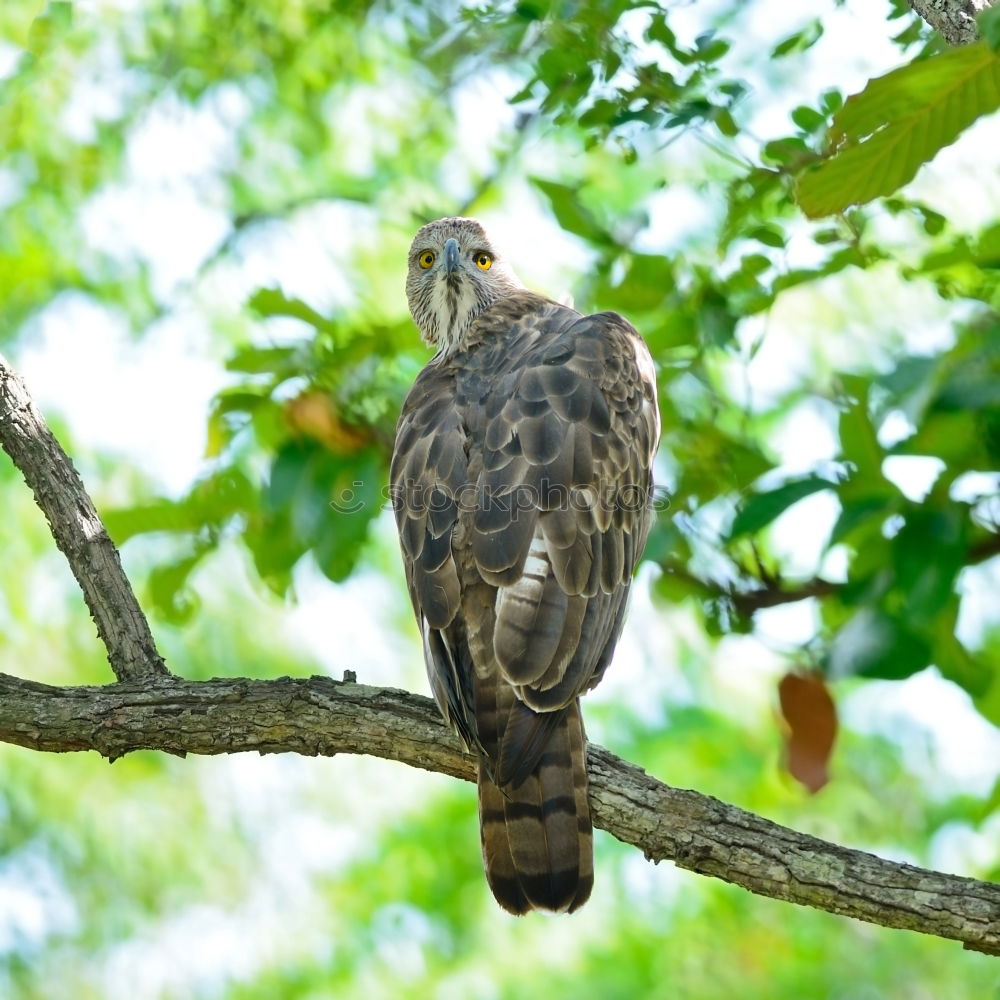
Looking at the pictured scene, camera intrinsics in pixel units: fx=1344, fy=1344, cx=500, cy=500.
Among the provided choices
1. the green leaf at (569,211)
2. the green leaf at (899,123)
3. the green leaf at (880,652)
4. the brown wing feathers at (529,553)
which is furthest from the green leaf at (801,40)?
the green leaf at (880,652)

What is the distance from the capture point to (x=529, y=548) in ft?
13.2

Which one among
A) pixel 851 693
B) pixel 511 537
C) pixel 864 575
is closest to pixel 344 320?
pixel 511 537

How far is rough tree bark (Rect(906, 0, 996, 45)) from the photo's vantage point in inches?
131

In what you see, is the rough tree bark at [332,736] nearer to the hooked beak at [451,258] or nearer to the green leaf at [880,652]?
the green leaf at [880,652]

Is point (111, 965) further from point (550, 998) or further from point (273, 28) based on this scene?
point (273, 28)

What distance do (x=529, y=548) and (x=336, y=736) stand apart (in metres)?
0.79

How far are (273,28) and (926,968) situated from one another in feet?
22.9

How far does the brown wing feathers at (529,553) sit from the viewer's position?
12.4 ft

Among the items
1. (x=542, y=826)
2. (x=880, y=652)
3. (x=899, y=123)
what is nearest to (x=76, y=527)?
(x=542, y=826)

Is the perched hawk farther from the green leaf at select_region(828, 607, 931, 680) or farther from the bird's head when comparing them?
the green leaf at select_region(828, 607, 931, 680)

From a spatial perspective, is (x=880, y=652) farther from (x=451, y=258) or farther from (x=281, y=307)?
(x=451, y=258)

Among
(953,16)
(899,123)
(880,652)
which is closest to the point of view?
(899,123)

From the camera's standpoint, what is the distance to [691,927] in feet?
26.5

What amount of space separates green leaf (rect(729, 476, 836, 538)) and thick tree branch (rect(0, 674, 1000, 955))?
2.65ft
